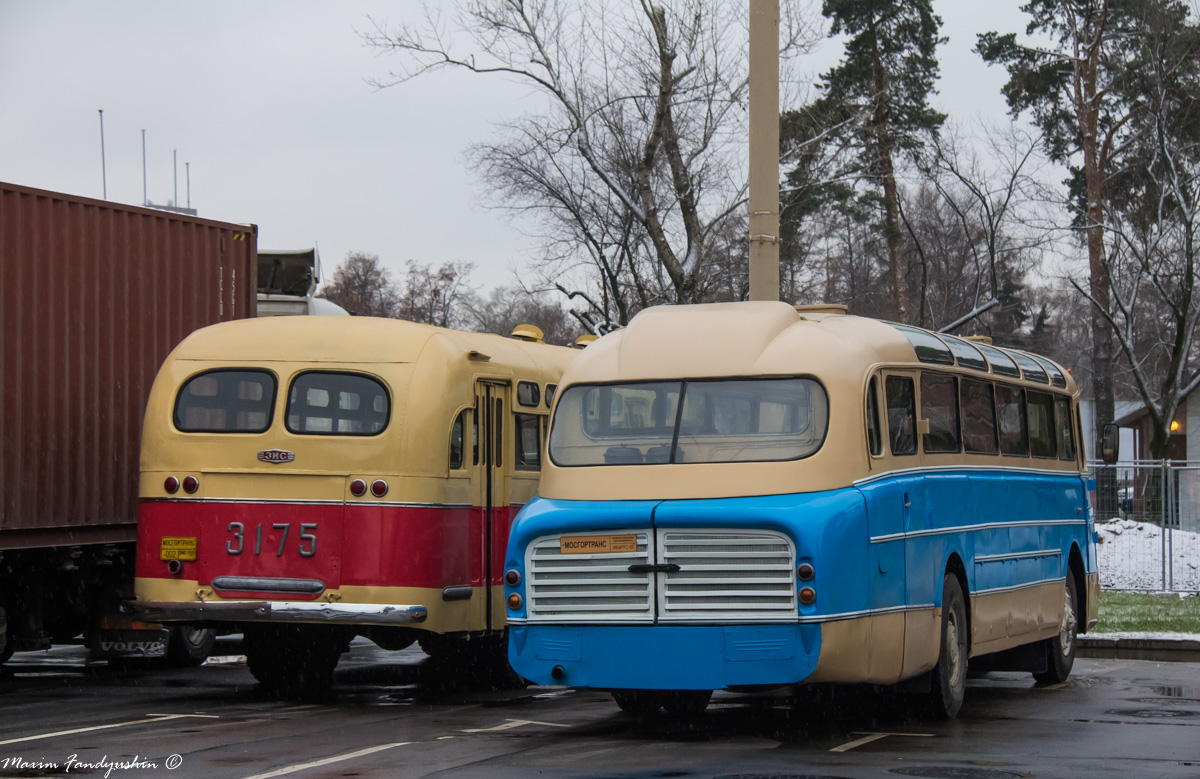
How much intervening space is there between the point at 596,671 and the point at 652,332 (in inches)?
96.1

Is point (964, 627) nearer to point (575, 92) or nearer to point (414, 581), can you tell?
point (414, 581)

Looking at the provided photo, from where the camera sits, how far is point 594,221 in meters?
34.9

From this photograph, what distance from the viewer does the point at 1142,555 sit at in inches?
937

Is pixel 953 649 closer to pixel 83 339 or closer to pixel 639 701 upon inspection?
pixel 639 701

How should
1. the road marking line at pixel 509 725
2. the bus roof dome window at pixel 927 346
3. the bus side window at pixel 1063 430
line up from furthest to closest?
the bus side window at pixel 1063 430, the bus roof dome window at pixel 927 346, the road marking line at pixel 509 725

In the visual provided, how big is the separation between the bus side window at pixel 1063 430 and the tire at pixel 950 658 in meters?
3.78

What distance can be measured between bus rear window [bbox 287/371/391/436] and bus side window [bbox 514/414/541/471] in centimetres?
171

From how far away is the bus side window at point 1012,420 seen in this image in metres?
13.1

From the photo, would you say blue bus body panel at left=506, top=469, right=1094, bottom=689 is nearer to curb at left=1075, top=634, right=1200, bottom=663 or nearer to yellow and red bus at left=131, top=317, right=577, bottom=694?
yellow and red bus at left=131, top=317, right=577, bottom=694

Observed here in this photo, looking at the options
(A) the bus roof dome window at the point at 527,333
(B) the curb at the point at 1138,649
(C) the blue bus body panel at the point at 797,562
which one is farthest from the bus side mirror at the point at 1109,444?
(C) the blue bus body panel at the point at 797,562

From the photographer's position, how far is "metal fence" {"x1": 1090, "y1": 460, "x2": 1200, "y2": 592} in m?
23.5

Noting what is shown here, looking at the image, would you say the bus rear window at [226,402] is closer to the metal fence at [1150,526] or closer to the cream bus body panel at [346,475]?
the cream bus body panel at [346,475]

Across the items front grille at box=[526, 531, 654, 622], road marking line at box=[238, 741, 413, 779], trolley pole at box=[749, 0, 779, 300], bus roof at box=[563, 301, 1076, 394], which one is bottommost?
road marking line at box=[238, 741, 413, 779]

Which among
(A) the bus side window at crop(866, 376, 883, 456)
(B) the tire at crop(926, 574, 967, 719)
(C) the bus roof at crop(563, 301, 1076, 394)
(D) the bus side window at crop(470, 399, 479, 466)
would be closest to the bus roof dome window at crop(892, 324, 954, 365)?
(C) the bus roof at crop(563, 301, 1076, 394)
